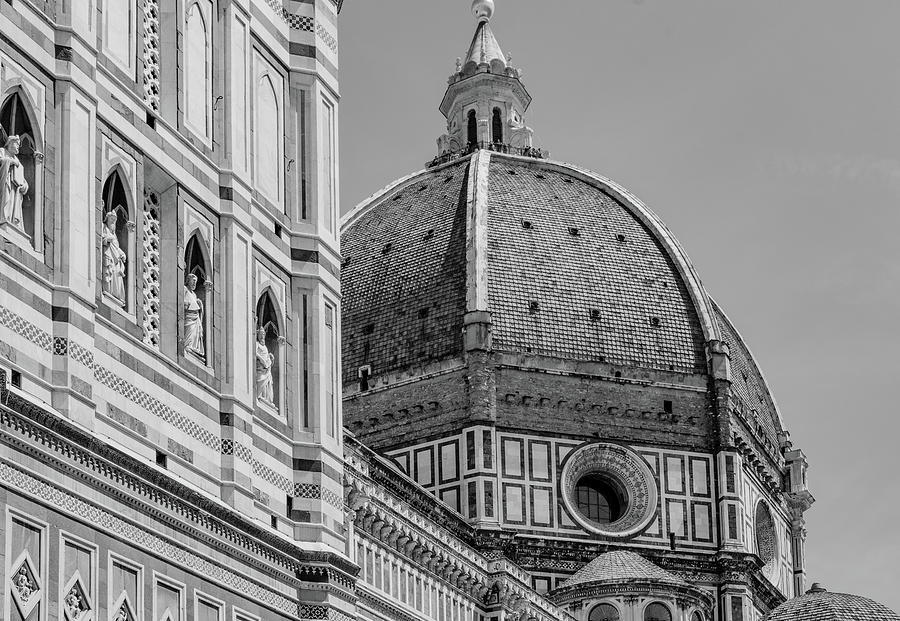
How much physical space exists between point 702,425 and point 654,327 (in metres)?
4.31

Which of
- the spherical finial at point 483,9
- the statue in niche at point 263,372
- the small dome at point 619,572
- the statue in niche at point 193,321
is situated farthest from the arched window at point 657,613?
the statue in niche at point 193,321

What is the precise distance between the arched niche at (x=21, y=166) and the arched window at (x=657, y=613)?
51.4 m

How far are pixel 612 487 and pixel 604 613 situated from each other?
9949mm

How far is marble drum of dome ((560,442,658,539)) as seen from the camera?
235 feet

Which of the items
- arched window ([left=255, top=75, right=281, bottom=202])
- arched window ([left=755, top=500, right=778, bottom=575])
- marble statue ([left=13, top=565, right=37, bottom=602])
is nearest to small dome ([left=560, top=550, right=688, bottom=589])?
arched window ([left=755, top=500, right=778, bottom=575])

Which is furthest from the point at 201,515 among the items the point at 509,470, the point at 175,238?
the point at 509,470

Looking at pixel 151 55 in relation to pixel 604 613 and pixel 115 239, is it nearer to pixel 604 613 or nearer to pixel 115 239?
pixel 115 239

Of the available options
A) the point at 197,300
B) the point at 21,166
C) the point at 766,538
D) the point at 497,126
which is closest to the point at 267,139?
the point at 197,300

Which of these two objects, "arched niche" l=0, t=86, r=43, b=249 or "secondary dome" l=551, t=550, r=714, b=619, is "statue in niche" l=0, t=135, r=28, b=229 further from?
"secondary dome" l=551, t=550, r=714, b=619

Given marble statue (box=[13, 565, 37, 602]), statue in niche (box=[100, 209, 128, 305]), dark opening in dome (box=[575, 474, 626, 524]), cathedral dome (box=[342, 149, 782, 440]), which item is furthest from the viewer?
cathedral dome (box=[342, 149, 782, 440])

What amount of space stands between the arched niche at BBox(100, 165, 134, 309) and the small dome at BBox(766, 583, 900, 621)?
54.2m

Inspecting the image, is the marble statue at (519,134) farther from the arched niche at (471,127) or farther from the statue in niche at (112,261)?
the statue in niche at (112,261)

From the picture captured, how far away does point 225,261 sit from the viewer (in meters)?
16.4

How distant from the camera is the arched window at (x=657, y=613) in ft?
208
